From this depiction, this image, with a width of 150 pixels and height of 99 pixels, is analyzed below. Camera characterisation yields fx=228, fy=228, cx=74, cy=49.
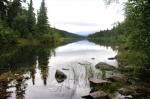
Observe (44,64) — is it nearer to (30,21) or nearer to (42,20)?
(30,21)

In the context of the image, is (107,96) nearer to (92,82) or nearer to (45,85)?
(92,82)

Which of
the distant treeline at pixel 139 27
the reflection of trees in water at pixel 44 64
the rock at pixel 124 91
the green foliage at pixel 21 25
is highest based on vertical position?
the green foliage at pixel 21 25

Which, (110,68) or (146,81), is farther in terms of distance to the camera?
(110,68)

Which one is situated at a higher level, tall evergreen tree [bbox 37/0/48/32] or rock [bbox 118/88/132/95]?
tall evergreen tree [bbox 37/0/48/32]

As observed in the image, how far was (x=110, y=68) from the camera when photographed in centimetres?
2016

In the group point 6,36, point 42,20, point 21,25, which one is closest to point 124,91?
point 6,36

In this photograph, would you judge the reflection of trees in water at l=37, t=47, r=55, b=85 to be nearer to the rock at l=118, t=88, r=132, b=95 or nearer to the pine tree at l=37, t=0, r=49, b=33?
the rock at l=118, t=88, r=132, b=95

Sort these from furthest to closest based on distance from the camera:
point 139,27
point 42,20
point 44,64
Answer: point 42,20, point 44,64, point 139,27

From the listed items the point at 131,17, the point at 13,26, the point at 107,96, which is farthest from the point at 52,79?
the point at 13,26

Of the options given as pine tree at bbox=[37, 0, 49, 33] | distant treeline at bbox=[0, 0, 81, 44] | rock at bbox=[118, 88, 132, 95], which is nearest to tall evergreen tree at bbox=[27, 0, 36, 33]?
distant treeline at bbox=[0, 0, 81, 44]

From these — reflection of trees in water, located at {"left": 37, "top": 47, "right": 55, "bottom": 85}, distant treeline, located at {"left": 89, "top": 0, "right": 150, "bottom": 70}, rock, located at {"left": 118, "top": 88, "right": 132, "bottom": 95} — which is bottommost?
rock, located at {"left": 118, "top": 88, "right": 132, "bottom": 95}

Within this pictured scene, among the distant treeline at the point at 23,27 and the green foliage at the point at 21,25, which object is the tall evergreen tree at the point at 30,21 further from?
the green foliage at the point at 21,25

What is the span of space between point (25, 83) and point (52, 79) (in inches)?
88.5

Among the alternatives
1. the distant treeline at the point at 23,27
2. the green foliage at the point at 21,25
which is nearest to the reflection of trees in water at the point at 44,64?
the distant treeline at the point at 23,27
